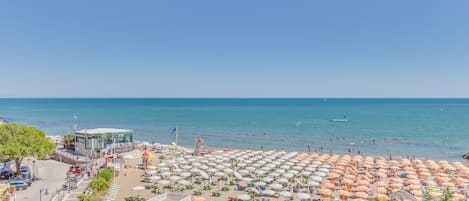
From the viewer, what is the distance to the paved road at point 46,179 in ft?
76.4

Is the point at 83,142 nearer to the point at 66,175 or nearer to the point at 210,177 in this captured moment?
the point at 66,175

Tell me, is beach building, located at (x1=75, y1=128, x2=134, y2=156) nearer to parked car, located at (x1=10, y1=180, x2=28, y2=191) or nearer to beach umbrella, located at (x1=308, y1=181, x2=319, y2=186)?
parked car, located at (x1=10, y1=180, x2=28, y2=191)

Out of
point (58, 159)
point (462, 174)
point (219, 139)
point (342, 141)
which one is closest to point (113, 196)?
point (58, 159)

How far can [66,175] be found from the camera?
97.3ft

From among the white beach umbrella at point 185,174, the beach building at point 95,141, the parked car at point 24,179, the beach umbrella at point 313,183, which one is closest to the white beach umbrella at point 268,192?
the beach umbrella at point 313,183

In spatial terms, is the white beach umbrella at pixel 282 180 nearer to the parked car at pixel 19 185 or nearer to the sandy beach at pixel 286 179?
the sandy beach at pixel 286 179

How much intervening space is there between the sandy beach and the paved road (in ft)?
16.0

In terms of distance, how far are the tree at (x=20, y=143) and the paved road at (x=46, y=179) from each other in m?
2.24

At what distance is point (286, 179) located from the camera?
2789 cm

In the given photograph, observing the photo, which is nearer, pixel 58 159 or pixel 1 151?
pixel 1 151

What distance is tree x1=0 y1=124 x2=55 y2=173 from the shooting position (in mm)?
25844

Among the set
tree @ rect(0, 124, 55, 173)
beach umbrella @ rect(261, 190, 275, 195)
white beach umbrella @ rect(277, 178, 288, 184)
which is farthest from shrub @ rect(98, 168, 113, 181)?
white beach umbrella @ rect(277, 178, 288, 184)

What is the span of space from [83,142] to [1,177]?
11763 millimetres

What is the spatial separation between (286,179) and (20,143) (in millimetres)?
22166
